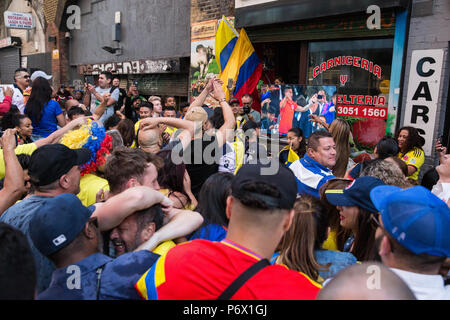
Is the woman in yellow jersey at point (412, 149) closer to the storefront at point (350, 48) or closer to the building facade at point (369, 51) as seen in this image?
the building facade at point (369, 51)

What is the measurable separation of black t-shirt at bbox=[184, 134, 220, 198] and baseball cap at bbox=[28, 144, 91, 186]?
1.29m

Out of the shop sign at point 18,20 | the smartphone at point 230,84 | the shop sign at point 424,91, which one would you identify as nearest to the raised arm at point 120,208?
the shop sign at point 424,91

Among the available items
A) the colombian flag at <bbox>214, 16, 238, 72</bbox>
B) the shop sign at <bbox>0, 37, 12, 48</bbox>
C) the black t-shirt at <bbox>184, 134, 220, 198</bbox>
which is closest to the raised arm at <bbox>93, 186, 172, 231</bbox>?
the black t-shirt at <bbox>184, 134, 220, 198</bbox>

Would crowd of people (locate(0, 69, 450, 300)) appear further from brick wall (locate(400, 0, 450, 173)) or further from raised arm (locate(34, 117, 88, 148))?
brick wall (locate(400, 0, 450, 173))

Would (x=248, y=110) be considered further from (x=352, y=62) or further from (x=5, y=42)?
(x=5, y=42)

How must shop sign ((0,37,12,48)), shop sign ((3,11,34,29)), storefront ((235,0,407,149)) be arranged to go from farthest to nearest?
shop sign ((0,37,12,48))
shop sign ((3,11,34,29))
storefront ((235,0,407,149))

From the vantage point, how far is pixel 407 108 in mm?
5301

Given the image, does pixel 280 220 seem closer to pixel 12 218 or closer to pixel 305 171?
pixel 12 218

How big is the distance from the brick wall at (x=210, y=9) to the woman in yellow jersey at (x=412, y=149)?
5269 mm

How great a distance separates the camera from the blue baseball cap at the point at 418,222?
1268 mm

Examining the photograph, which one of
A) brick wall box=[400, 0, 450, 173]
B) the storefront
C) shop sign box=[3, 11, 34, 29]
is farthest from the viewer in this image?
shop sign box=[3, 11, 34, 29]

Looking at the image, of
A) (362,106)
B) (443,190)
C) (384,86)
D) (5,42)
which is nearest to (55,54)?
(5,42)

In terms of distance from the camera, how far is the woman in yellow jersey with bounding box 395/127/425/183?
15.1 feet

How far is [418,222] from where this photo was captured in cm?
128
